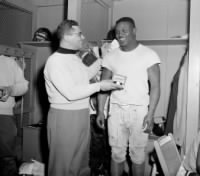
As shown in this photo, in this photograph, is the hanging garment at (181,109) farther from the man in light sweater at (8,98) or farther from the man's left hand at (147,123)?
the man in light sweater at (8,98)

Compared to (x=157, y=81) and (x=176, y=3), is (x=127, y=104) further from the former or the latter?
(x=176, y=3)

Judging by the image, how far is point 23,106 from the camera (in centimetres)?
339

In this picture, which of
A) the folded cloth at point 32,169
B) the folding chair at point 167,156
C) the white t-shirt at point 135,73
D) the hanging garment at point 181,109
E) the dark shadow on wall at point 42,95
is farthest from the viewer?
the dark shadow on wall at point 42,95

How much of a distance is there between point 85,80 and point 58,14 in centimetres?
203

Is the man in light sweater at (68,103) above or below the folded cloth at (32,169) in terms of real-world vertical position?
above

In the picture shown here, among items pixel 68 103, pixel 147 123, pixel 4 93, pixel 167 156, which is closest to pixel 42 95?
pixel 4 93

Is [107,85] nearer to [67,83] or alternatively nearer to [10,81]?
[67,83]

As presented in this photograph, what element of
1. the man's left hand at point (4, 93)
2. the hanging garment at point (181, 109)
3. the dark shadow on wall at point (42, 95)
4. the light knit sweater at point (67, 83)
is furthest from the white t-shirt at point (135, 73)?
the dark shadow on wall at point (42, 95)

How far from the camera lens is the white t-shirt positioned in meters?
1.90

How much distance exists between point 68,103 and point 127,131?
0.54m

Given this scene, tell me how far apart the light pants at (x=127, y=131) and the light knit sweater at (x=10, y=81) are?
3.13 ft

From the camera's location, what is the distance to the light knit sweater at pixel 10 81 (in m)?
2.33

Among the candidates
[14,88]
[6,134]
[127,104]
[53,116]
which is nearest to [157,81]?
[127,104]

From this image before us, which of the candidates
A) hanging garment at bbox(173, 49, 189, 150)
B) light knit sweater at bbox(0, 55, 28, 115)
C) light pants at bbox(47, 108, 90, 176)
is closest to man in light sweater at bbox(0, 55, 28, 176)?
light knit sweater at bbox(0, 55, 28, 115)
